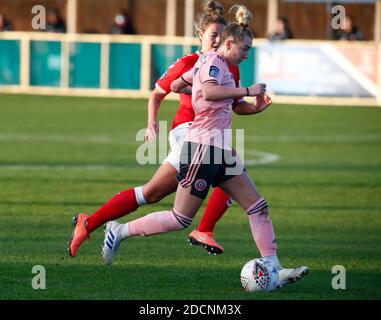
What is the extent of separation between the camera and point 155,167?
19844mm

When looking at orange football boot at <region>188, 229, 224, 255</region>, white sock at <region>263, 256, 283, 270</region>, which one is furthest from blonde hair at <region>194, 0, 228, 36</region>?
white sock at <region>263, 256, 283, 270</region>

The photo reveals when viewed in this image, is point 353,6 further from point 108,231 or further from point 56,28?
point 108,231

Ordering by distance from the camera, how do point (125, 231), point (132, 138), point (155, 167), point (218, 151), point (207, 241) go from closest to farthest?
1. point (218, 151)
2. point (125, 231)
3. point (207, 241)
4. point (155, 167)
5. point (132, 138)

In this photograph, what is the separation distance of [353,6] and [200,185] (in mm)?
37483

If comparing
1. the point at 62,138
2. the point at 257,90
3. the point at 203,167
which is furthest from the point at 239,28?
the point at 62,138

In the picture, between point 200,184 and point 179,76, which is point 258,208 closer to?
point 200,184

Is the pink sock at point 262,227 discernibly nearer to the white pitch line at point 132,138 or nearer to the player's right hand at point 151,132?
the player's right hand at point 151,132

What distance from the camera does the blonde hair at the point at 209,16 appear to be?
10.2 metres

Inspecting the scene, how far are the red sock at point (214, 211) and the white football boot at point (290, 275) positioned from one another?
59.0 inches

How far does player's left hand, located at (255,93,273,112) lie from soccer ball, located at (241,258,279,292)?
120 cm

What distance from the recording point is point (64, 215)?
13.8 meters

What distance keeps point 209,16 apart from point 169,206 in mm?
5214

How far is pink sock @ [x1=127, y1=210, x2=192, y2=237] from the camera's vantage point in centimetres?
955

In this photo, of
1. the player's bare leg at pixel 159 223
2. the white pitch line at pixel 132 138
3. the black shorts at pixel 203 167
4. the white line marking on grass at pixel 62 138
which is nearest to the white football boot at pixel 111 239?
the player's bare leg at pixel 159 223
